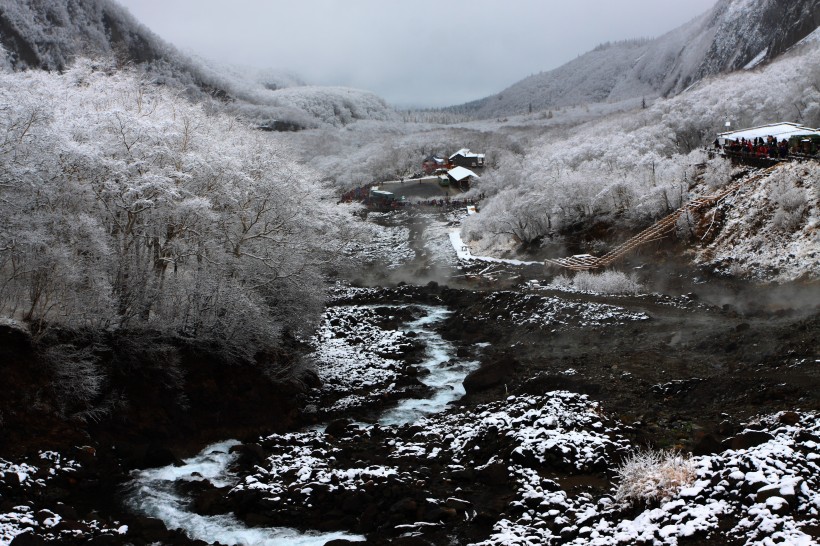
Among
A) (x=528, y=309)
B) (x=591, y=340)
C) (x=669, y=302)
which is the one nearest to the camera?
(x=591, y=340)

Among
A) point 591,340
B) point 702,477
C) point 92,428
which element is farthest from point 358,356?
point 702,477

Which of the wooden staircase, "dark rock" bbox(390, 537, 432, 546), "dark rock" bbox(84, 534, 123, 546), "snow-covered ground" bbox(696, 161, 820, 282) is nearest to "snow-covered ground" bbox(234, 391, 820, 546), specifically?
"dark rock" bbox(390, 537, 432, 546)

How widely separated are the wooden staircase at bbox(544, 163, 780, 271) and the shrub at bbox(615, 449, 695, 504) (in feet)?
87.6

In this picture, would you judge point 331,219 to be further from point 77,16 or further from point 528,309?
point 77,16

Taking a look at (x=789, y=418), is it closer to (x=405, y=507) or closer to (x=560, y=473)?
(x=560, y=473)

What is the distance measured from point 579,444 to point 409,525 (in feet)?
16.1

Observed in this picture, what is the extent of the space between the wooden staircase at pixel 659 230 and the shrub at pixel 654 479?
26.7 metres

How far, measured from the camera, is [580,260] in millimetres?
40125

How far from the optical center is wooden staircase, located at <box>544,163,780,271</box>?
38.2 metres

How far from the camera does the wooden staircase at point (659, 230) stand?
3825cm

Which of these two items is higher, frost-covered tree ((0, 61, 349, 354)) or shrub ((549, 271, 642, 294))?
frost-covered tree ((0, 61, 349, 354))

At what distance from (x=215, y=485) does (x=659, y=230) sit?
109ft

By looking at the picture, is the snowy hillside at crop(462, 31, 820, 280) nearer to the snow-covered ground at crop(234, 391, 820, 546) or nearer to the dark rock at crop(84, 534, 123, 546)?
the snow-covered ground at crop(234, 391, 820, 546)

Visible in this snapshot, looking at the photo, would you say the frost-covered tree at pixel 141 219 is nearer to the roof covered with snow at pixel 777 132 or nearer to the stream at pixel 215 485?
the stream at pixel 215 485
